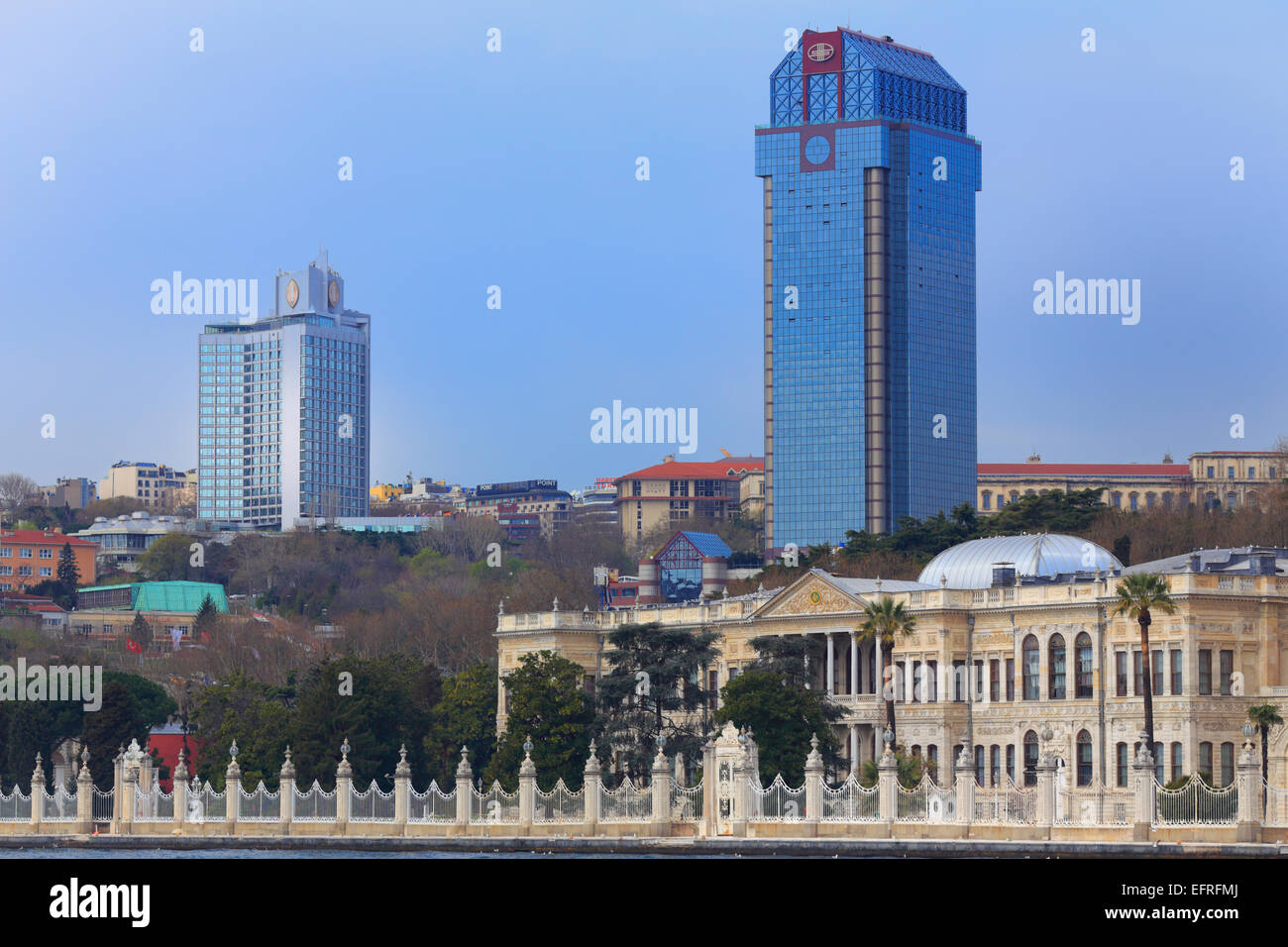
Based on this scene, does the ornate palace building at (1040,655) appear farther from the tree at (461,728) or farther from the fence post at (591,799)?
the fence post at (591,799)

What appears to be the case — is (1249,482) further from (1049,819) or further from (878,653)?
(1049,819)

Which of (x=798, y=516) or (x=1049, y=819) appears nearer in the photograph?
(x=1049, y=819)

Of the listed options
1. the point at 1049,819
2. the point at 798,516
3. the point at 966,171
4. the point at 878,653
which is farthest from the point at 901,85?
the point at 1049,819

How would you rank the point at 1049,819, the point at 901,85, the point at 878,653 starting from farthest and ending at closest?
the point at 901,85 → the point at 878,653 → the point at 1049,819

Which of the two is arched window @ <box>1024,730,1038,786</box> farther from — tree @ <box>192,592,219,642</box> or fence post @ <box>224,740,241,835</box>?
tree @ <box>192,592,219,642</box>

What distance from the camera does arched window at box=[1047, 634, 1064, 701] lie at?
275 feet

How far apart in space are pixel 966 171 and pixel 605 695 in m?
109

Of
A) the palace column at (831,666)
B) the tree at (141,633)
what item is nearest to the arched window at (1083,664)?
the palace column at (831,666)

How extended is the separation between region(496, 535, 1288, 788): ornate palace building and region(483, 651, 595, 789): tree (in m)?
8.05

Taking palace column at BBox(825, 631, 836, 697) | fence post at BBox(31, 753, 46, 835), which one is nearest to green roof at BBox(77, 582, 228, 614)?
palace column at BBox(825, 631, 836, 697)

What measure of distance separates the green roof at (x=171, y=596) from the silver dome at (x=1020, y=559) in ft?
324
